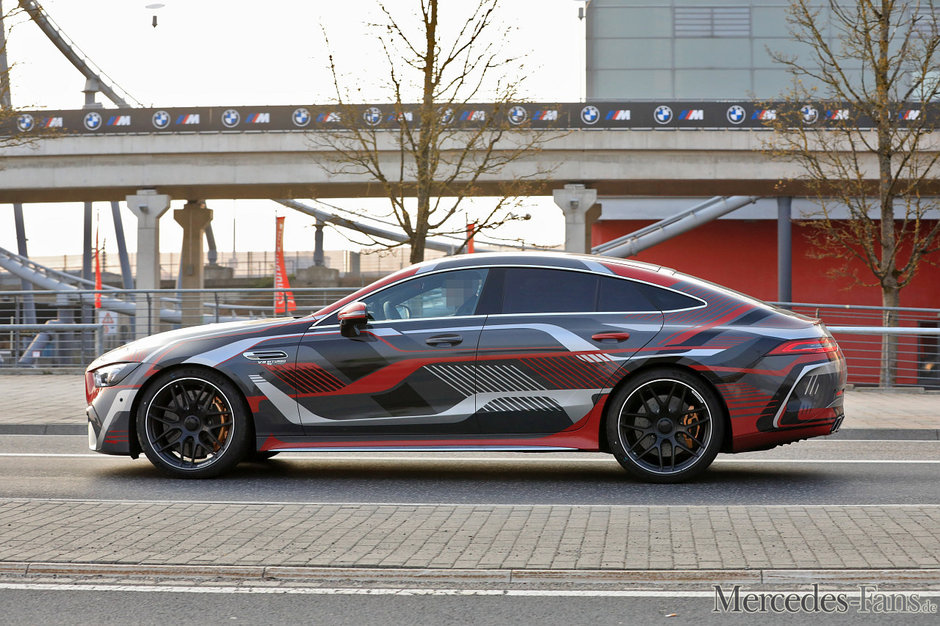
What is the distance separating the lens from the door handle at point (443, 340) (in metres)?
7.60

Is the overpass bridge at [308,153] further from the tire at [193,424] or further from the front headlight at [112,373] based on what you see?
the tire at [193,424]

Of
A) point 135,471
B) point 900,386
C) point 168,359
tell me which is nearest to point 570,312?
point 168,359

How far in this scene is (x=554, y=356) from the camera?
7.53 m

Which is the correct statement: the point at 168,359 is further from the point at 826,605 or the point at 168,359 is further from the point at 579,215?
the point at 579,215

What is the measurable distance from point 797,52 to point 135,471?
46.8 metres

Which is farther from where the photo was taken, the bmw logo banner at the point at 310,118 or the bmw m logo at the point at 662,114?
the bmw m logo at the point at 662,114

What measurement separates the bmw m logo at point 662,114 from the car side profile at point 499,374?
3051 centimetres

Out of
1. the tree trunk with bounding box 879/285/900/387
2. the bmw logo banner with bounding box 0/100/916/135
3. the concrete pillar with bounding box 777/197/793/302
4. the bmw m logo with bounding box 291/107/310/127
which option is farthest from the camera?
the concrete pillar with bounding box 777/197/793/302

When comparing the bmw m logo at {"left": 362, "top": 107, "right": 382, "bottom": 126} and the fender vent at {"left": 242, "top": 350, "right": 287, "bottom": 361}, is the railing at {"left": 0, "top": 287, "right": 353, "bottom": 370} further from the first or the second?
the fender vent at {"left": 242, "top": 350, "right": 287, "bottom": 361}

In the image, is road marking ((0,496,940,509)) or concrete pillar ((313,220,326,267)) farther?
concrete pillar ((313,220,326,267))

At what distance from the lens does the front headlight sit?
7.93m

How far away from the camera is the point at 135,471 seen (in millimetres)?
8383

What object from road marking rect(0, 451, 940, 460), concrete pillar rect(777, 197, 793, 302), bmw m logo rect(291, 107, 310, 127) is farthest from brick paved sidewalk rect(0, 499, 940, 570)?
concrete pillar rect(777, 197, 793, 302)

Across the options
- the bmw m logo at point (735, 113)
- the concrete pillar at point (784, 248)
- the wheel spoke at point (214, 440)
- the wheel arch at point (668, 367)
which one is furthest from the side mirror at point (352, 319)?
the concrete pillar at point (784, 248)
